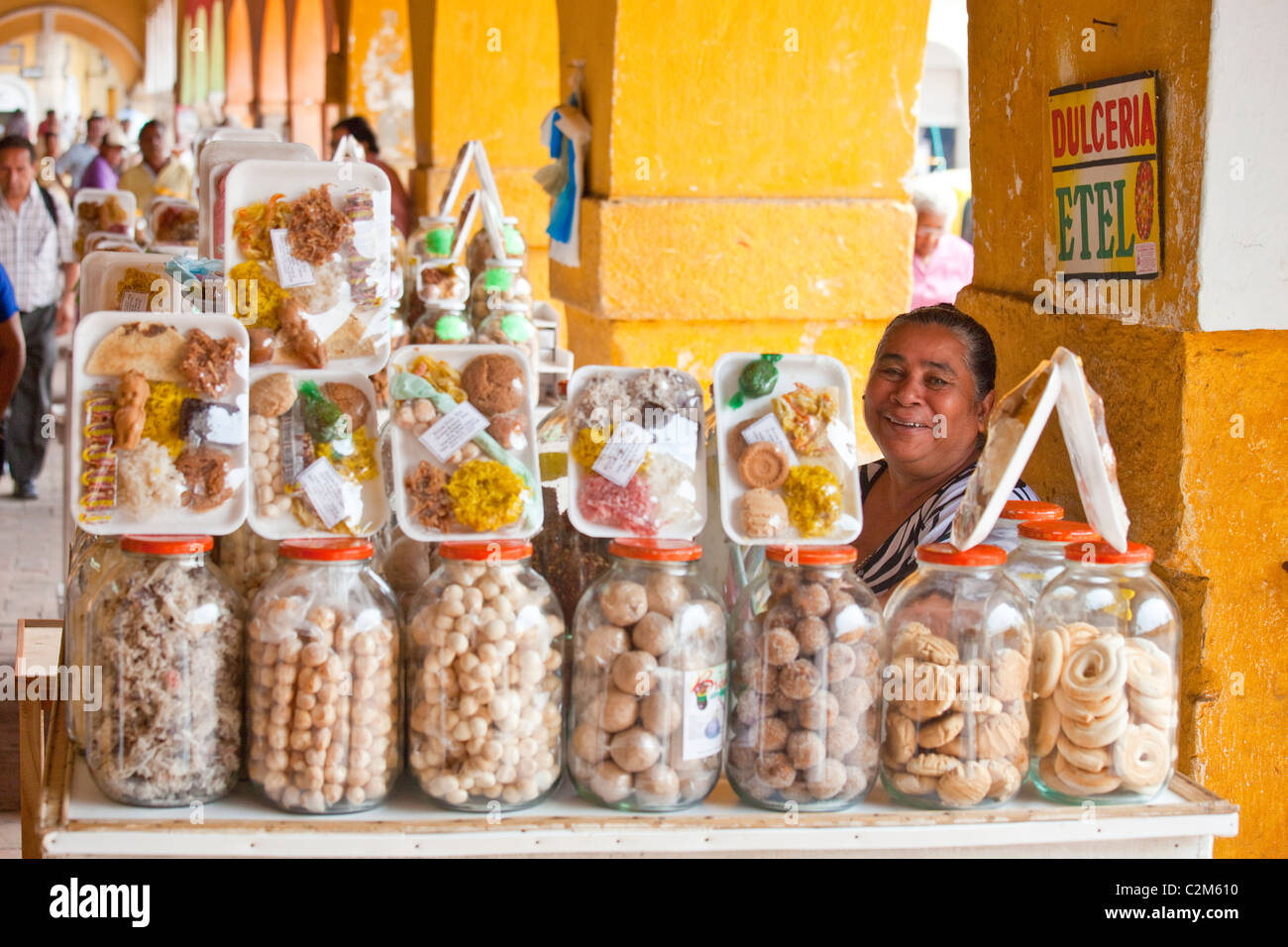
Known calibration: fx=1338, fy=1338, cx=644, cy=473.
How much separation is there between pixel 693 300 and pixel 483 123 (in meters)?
3.51

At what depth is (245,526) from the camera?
5.88ft

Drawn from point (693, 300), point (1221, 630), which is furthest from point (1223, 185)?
point (693, 300)

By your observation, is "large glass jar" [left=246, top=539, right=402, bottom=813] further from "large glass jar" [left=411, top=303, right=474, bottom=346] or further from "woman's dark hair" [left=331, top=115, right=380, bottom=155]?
"woman's dark hair" [left=331, top=115, right=380, bottom=155]

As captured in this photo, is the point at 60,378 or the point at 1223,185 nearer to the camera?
the point at 1223,185

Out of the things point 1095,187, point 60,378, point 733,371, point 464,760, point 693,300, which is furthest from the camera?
point 60,378

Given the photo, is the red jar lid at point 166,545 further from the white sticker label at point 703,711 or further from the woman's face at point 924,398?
the woman's face at point 924,398

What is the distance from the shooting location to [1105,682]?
163cm

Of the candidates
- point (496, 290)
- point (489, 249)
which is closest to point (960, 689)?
point (496, 290)

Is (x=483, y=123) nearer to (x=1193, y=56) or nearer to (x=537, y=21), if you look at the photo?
(x=537, y=21)

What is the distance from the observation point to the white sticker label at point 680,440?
173 cm

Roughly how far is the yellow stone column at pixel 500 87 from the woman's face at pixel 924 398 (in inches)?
179

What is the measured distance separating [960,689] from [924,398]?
934 millimetres

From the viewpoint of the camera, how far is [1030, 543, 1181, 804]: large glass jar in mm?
1643

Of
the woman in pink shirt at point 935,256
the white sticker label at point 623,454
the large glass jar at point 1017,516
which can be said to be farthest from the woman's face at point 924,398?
the woman in pink shirt at point 935,256
